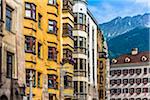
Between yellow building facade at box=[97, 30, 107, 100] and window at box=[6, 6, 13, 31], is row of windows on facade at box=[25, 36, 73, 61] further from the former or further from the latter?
yellow building facade at box=[97, 30, 107, 100]

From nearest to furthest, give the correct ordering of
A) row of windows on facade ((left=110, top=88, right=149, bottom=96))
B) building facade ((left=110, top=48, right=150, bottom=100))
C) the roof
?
building facade ((left=110, top=48, right=150, bottom=100))
row of windows on facade ((left=110, top=88, right=149, bottom=96))
the roof

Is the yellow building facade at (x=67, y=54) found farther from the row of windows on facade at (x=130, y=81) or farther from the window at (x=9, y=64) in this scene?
the row of windows on facade at (x=130, y=81)

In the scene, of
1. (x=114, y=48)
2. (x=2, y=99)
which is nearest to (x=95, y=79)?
(x=2, y=99)

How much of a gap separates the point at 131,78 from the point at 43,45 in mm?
69437

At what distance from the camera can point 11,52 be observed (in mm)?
37844

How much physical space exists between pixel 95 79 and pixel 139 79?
1653 inches

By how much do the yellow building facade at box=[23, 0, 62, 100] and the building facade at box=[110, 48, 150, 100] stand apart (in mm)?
63986

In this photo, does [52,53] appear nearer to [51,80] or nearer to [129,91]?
[51,80]

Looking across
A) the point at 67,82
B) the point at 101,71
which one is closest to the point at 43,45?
the point at 67,82

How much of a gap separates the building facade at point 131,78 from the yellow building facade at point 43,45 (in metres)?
64.0

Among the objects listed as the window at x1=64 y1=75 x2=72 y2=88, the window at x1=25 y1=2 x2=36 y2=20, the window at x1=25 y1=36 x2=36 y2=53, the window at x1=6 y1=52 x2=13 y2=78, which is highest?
the window at x1=25 y1=2 x2=36 y2=20

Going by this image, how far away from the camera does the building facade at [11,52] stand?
36.0 meters

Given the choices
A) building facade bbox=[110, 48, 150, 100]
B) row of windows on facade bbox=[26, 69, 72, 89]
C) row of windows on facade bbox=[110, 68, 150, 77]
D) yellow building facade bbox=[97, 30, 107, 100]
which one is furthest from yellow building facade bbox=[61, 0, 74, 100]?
row of windows on facade bbox=[110, 68, 150, 77]

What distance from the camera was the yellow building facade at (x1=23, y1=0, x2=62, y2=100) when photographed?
137 feet
